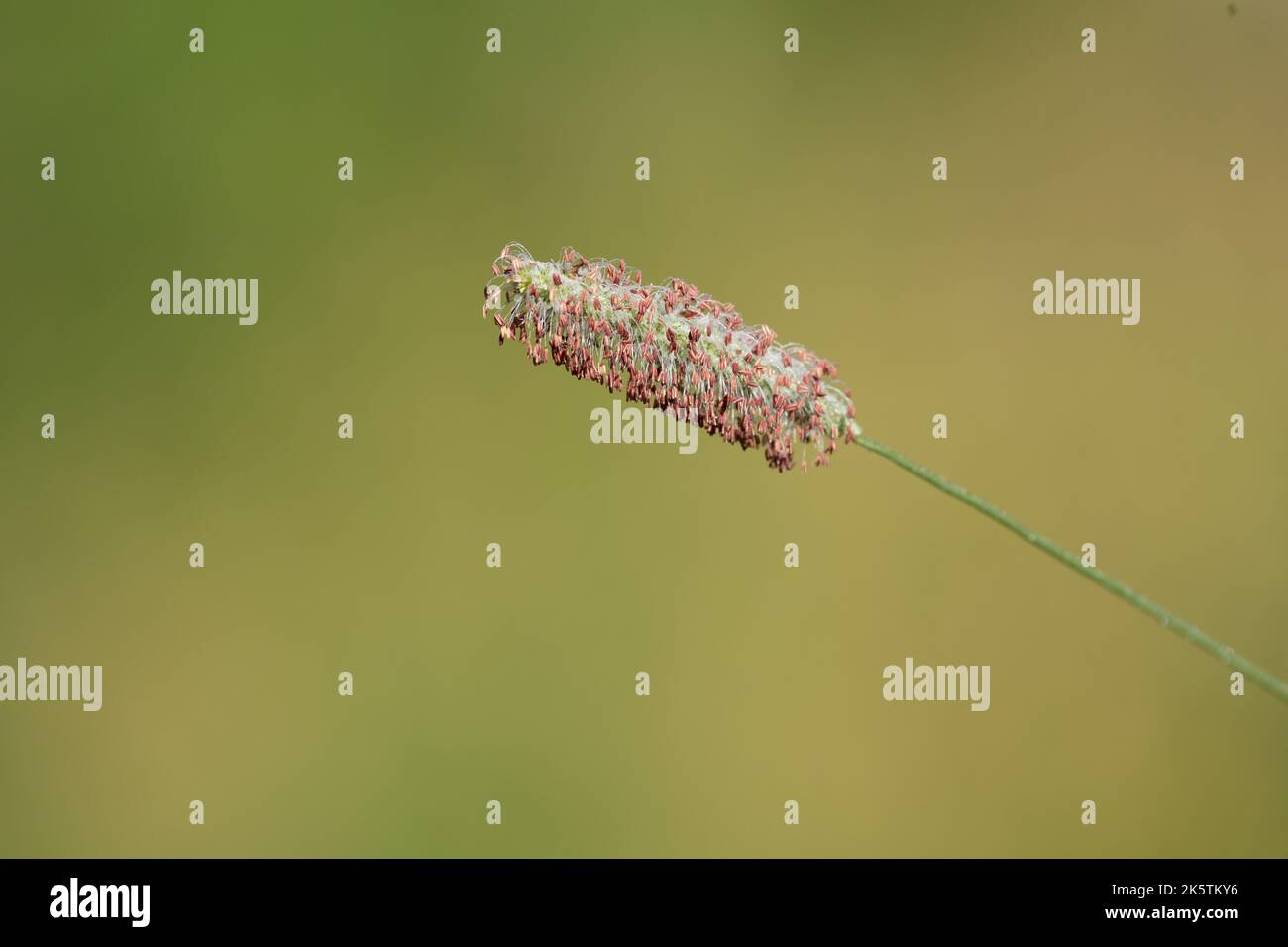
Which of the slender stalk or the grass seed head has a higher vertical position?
the grass seed head

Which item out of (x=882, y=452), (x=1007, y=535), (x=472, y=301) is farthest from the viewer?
(x=472, y=301)

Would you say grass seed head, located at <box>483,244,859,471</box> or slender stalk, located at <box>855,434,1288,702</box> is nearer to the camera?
slender stalk, located at <box>855,434,1288,702</box>

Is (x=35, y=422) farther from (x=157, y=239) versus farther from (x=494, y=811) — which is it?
(x=494, y=811)

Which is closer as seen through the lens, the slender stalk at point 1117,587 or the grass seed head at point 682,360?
the slender stalk at point 1117,587

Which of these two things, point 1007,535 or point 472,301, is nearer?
point 1007,535

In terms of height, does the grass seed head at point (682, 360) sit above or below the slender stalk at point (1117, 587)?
above

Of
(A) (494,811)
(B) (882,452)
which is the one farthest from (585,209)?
(B) (882,452)

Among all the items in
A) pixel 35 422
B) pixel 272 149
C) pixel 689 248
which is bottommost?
pixel 35 422

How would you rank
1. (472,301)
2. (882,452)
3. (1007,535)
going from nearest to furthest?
1. (882,452)
2. (1007,535)
3. (472,301)

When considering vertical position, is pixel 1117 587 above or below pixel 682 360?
below

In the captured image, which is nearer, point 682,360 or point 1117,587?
point 1117,587

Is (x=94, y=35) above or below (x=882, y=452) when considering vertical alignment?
above
